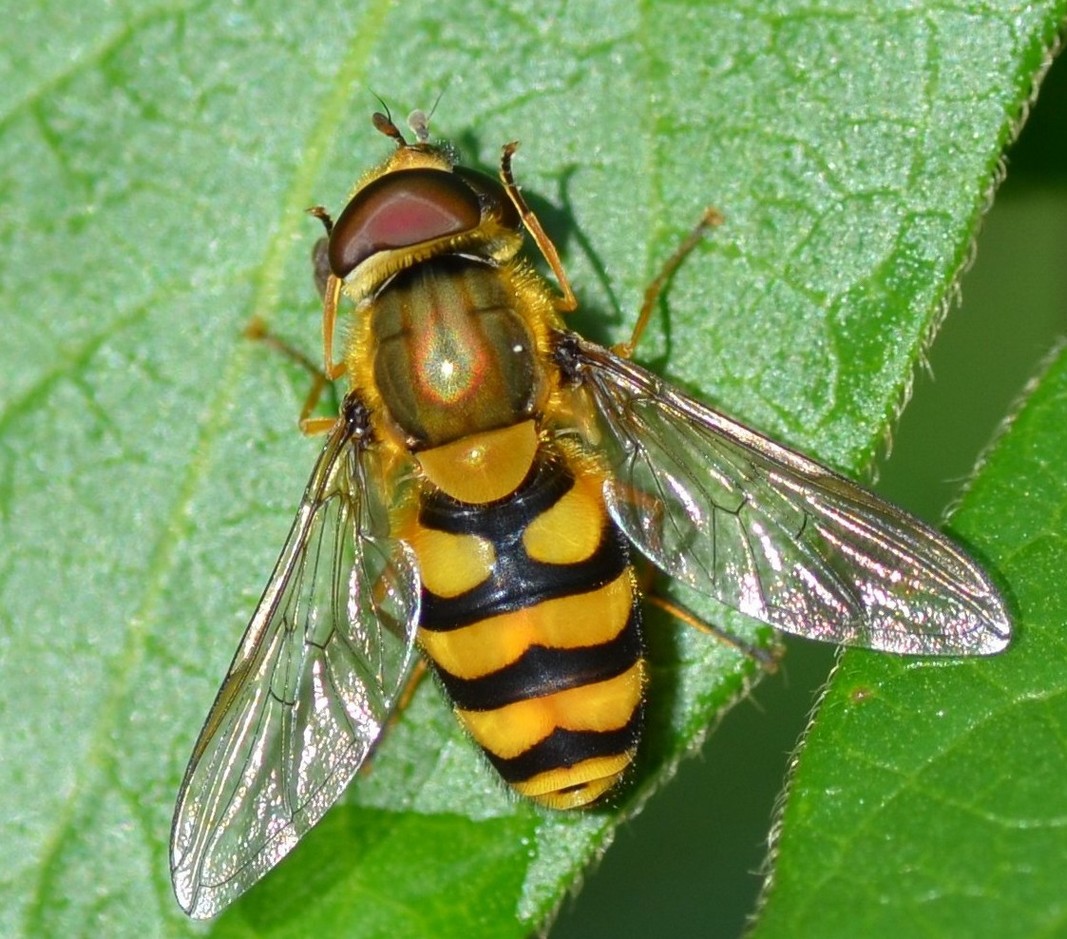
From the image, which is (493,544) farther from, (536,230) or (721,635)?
(536,230)

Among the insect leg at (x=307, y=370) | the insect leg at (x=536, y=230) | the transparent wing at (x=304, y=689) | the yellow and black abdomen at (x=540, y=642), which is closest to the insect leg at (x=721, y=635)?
the yellow and black abdomen at (x=540, y=642)

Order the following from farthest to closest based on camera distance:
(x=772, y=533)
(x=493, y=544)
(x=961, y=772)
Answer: (x=772, y=533)
(x=493, y=544)
(x=961, y=772)

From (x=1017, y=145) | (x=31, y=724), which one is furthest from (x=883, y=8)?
(x=31, y=724)

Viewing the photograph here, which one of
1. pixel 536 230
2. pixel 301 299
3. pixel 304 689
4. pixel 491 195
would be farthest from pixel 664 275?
pixel 304 689

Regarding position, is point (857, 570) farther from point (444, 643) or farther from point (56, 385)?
point (56, 385)

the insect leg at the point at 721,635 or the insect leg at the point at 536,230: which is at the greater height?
the insect leg at the point at 536,230

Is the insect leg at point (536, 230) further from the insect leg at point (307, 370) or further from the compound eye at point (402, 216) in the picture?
the insect leg at point (307, 370)
